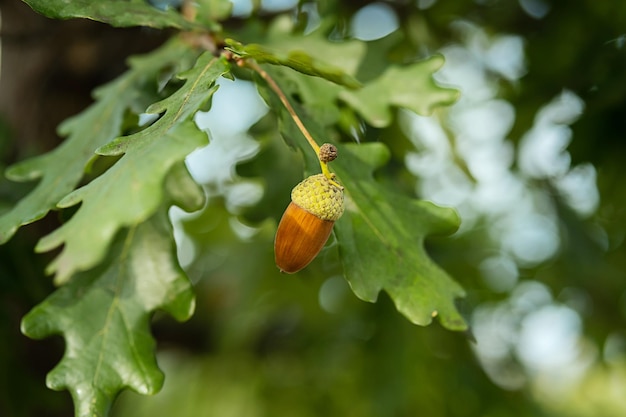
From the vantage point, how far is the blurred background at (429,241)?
1681 millimetres

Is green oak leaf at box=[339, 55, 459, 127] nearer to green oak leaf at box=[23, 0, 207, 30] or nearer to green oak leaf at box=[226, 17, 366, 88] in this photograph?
green oak leaf at box=[226, 17, 366, 88]

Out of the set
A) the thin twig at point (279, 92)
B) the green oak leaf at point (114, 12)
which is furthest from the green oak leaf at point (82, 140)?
the thin twig at point (279, 92)

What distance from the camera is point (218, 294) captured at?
8.08ft

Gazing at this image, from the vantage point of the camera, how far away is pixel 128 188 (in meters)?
0.76

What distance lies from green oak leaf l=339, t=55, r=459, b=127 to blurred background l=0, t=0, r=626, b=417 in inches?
4.3

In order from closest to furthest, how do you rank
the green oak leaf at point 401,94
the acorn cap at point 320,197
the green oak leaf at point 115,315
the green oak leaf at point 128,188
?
the green oak leaf at point 128,188, the acorn cap at point 320,197, the green oak leaf at point 115,315, the green oak leaf at point 401,94

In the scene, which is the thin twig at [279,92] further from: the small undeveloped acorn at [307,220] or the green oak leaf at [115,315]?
the green oak leaf at [115,315]

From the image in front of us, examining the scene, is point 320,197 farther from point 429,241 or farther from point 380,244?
point 429,241

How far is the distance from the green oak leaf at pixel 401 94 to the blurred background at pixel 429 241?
11cm

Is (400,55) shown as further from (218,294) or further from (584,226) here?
(218,294)

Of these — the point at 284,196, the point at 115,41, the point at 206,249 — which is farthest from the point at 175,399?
the point at 284,196

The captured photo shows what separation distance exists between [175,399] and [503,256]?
57.3 inches

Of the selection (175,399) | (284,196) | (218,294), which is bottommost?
(175,399)

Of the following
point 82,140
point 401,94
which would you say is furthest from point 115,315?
point 401,94
